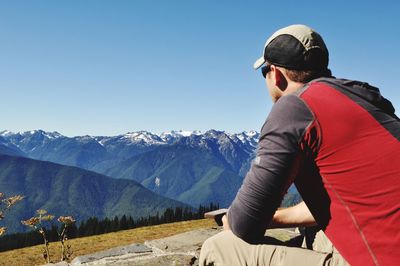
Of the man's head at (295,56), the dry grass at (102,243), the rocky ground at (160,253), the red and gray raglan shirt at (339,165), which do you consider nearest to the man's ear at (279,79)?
the man's head at (295,56)

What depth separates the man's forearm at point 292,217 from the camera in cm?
335

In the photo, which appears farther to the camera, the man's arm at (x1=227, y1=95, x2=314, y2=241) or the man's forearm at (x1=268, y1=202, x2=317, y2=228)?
the man's forearm at (x1=268, y1=202, x2=317, y2=228)

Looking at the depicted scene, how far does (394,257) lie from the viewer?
2338 millimetres

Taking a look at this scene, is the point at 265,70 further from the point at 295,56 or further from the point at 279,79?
the point at 295,56

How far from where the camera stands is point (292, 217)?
11.3 ft

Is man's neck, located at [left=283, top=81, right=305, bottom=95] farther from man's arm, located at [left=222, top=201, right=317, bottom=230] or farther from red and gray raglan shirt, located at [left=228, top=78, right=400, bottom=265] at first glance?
man's arm, located at [left=222, top=201, right=317, bottom=230]

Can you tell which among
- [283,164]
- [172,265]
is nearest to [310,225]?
[283,164]

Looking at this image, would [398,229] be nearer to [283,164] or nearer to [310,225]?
[283,164]

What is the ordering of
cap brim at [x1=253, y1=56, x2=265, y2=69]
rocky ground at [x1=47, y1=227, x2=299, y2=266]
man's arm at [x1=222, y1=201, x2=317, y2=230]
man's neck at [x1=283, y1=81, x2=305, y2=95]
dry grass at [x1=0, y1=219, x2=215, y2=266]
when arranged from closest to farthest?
man's neck at [x1=283, y1=81, x2=305, y2=95] → cap brim at [x1=253, y1=56, x2=265, y2=69] → man's arm at [x1=222, y1=201, x2=317, y2=230] → rocky ground at [x1=47, y1=227, x2=299, y2=266] → dry grass at [x1=0, y1=219, x2=215, y2=266]

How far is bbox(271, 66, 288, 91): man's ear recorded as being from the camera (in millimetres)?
2992

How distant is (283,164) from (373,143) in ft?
1.73

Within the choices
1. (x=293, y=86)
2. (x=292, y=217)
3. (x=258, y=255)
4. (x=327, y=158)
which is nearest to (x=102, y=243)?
(x=292, y=217)

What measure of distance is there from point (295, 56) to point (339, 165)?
2.70 feet

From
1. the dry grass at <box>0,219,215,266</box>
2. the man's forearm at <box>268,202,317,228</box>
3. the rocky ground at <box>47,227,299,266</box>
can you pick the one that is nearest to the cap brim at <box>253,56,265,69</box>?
the man's forearm at <box>268,202,317,228</box>
